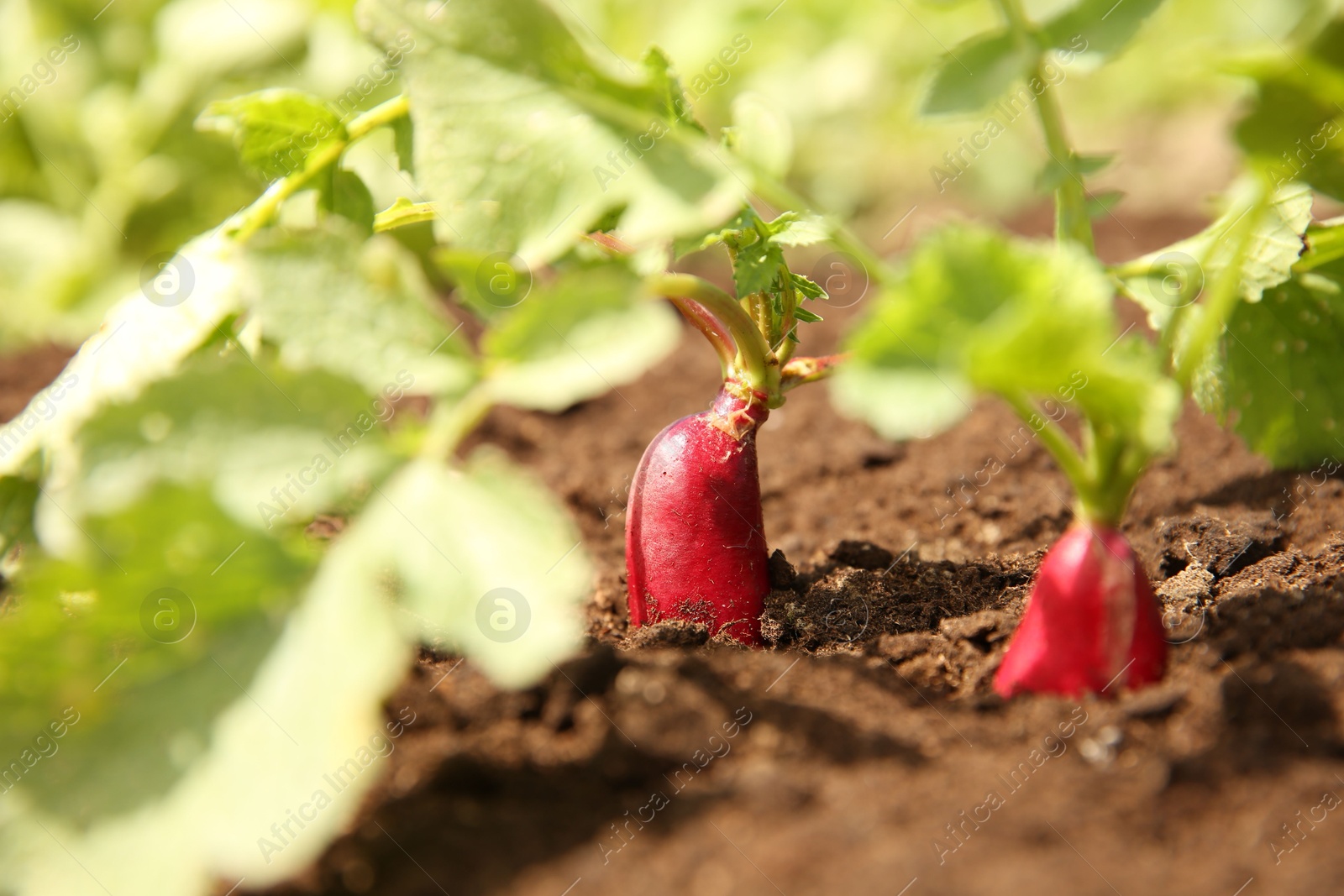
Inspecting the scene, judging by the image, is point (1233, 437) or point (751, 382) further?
point (1233, 437)

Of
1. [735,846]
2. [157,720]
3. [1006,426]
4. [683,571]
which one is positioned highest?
[157,720]

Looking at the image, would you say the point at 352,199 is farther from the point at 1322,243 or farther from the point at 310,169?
the point at 1322,243

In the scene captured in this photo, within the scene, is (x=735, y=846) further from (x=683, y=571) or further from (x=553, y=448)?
(x=553, y=448)

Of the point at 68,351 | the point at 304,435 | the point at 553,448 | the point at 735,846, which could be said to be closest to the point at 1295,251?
the point at 735,846

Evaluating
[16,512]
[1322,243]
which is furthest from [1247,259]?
[16,512]

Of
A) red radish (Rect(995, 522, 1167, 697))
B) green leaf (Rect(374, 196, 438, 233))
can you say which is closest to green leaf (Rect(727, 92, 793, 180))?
green leaf (Rect(374, 196, 438, 233))
